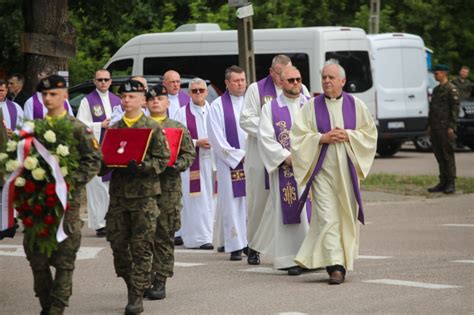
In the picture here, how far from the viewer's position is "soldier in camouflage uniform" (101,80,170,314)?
400 inches

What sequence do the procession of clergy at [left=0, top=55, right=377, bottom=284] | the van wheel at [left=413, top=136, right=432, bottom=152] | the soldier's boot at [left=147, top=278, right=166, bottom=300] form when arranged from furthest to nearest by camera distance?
1. the van wheel at [left=413, top=136, right=432, bottom=152]
2. the procession of clergy at [left=0, top=55, right=377, bottom=284]
3. the soldier's boot at [left=147, top=278, right=166, bottom=300]

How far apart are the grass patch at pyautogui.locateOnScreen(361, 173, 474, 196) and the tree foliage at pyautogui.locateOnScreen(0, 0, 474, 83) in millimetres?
9103

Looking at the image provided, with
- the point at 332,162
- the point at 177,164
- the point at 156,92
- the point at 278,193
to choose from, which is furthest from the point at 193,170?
the point at 177,164

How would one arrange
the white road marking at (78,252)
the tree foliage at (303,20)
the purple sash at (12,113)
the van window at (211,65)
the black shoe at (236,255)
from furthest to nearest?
the tree foliage at (303,20)
the van window at (211,65)
the purple sash at (12,113)
the white road marking at (78,252)
the black shoe at (236,255)

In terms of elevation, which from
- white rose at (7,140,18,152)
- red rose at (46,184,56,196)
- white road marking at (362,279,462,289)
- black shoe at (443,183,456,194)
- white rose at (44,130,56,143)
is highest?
white rose at (44,130,56,143)

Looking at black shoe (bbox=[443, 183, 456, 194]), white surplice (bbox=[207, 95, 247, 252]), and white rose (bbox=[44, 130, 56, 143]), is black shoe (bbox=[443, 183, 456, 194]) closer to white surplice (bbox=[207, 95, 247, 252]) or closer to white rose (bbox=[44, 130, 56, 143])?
white surplice (bbox=[207, 95, 247, 252])

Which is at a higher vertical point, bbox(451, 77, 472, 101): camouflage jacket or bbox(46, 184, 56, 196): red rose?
bbox(451, 77, 472, 101): camouflage jacket

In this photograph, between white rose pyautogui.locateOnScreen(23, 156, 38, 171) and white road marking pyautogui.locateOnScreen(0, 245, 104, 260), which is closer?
white rose pyautogui.locateOnScreen(23, 156, 38, 171)

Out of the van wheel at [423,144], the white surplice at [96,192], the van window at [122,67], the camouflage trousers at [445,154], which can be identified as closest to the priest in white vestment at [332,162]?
the white surplice at [96,192]

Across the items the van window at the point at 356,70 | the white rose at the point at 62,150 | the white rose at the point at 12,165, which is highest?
the van window at the point at 356,70

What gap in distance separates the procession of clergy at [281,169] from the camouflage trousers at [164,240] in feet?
2.64

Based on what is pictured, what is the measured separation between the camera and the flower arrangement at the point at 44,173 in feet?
29.7

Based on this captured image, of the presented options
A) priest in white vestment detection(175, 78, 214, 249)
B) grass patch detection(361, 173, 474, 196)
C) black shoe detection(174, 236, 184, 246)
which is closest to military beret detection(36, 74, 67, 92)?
priest in white vestment detection(175, 78, 214, 249)

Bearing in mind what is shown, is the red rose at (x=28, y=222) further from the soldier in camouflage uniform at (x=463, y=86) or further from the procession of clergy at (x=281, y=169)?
the soldier in camouflage uniform at (x=463, y=86)
